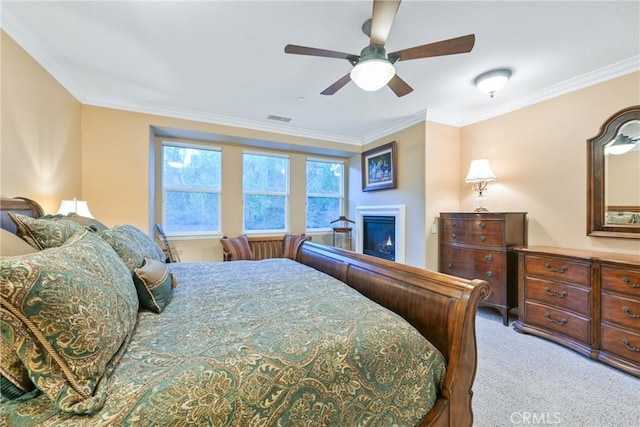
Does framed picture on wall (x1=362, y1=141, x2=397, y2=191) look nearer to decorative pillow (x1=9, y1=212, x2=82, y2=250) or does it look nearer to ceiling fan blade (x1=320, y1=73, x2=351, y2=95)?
ceiling fan blade (x1=320, y1=73, x2=351, y2=95)

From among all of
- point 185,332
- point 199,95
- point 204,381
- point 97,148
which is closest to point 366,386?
point 204,381

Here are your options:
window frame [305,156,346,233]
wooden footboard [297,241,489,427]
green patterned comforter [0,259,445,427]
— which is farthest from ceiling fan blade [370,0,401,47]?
window frame [305,156,346,233]

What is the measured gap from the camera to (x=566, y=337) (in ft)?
8.03

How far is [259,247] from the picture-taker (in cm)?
453

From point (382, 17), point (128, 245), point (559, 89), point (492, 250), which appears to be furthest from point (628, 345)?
point (128, 245)

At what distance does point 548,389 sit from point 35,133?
4.58 meters

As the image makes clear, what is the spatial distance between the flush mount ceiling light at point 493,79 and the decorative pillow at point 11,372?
11.9 ft

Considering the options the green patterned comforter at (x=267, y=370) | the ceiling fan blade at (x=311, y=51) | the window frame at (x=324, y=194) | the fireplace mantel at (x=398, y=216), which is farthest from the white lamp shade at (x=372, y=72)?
the window frame at (x=324, y=194)

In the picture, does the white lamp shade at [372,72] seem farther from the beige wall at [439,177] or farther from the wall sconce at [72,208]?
the wall sconce at [72,208]

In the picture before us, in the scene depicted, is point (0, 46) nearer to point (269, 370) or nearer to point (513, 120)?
point (269, 370)

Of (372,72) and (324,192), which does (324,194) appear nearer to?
(324,192)

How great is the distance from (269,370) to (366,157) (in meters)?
4.45

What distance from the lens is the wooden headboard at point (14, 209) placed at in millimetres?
1594

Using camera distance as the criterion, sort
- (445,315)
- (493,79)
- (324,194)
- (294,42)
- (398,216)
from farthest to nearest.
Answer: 1. (324,194)
2. (398,216)
3. (493,79)
4. (294,42)
5. (445,315)
